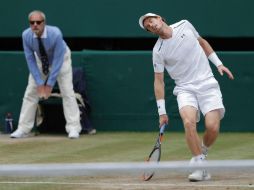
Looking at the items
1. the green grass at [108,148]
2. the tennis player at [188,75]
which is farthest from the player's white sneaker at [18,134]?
the tennis player at [188,75]

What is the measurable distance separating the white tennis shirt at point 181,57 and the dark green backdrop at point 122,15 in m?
5.64

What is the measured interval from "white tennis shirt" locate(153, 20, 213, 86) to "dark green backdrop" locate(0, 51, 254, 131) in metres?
4.85

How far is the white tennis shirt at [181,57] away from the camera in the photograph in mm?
8086

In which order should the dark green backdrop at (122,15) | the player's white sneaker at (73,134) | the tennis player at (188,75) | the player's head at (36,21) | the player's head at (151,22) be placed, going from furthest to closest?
the dark green backdrop at (122,15) < the player's white sneaker at (73,134) < the player's head at (36,21) < the tennis player at (188,75) < the player's head at (151,22)

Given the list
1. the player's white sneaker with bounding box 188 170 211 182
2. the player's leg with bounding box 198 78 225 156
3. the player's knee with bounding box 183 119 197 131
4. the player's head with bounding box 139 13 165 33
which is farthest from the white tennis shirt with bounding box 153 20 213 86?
the player's white sneaker with bounding box 188 170 211 182

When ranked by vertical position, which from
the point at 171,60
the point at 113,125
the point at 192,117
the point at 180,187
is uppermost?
the point at 171,60

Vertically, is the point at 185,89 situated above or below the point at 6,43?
above

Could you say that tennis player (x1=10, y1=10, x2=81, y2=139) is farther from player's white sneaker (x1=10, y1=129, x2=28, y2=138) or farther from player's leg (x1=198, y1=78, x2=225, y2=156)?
player's leg (x1=198, y1=78, x2=225, y2=156)

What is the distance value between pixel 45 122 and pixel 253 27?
3.82m

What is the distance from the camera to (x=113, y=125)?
13.2m

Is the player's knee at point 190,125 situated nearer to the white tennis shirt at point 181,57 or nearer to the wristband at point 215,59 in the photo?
the white tennis shirt at point 181,57

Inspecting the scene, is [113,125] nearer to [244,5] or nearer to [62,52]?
[62,52]

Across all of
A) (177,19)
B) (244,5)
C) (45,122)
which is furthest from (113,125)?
(244,5)

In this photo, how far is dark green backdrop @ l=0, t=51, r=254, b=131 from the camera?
13.0 metres
